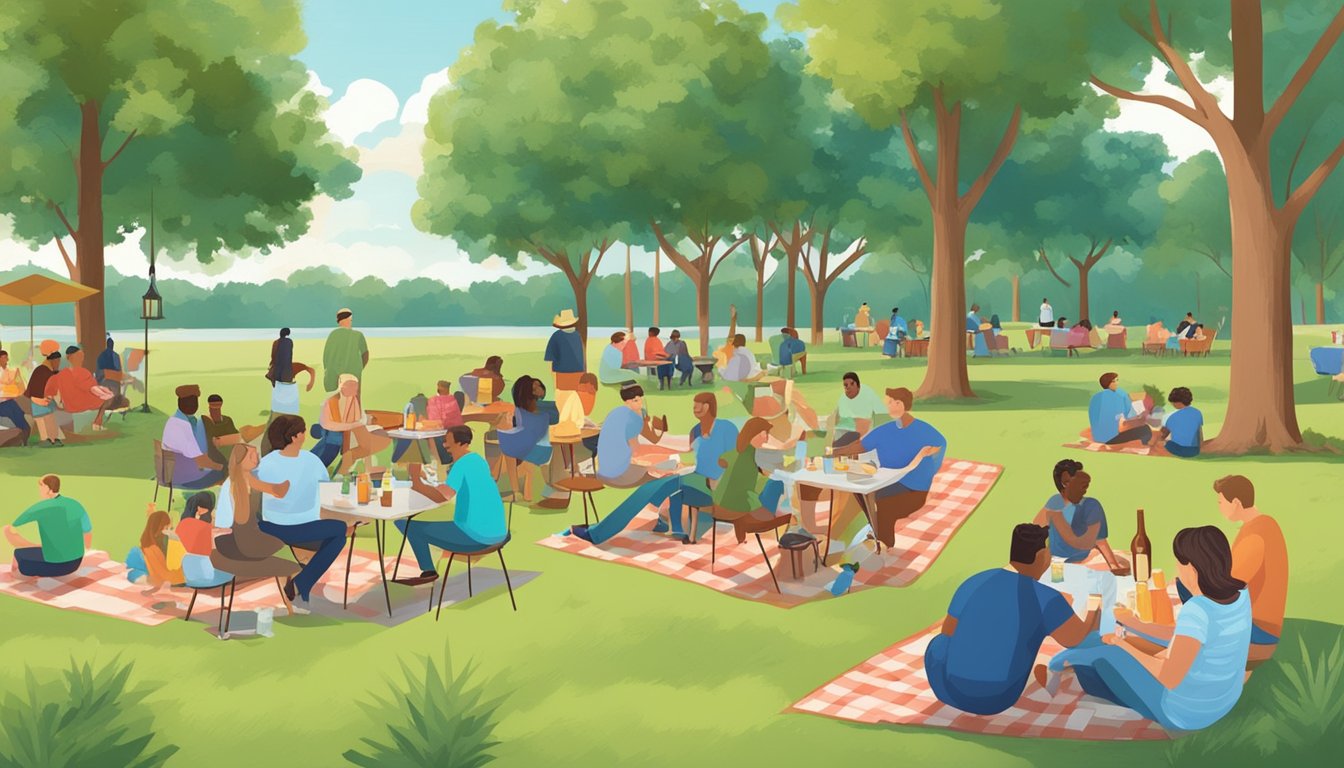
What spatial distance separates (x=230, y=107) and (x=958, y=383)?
14615 millimetres

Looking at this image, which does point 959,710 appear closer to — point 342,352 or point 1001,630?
point 1001,630

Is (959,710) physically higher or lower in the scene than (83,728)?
lower

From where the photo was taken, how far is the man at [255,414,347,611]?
7973 mm

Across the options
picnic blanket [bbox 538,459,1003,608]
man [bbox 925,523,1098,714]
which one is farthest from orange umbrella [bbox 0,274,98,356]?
man [bbox 925,523,1098,714]

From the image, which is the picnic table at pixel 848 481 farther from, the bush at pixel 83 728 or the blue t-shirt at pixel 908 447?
the bush at pixel 83 728

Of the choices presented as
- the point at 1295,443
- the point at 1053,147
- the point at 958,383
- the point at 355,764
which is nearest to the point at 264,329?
the point at 1053,147

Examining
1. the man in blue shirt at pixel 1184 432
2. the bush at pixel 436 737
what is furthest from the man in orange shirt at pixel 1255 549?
the man in blue shirt at pixel 1184 432

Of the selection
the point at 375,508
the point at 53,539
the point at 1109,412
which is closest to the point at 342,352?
the point at 53,539

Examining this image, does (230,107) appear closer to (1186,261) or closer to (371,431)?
(371,431)

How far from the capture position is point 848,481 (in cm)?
921

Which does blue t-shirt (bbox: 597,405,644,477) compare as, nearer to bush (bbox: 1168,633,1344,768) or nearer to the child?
the child

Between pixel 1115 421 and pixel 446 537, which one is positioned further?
pixel 1115 421

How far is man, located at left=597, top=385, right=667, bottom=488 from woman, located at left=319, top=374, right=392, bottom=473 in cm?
272

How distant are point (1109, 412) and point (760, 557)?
7788mm
